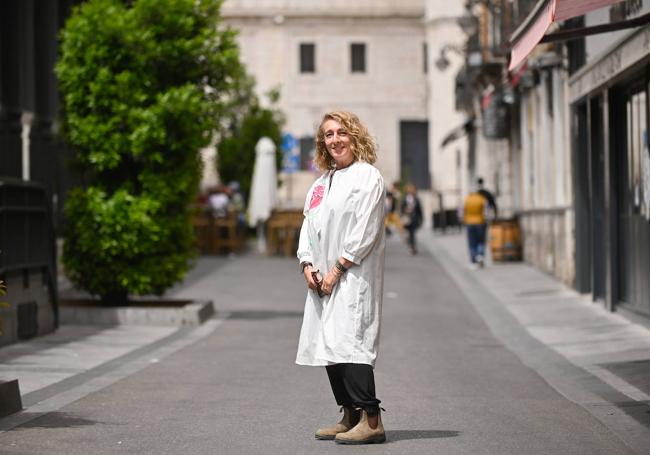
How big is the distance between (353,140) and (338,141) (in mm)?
88

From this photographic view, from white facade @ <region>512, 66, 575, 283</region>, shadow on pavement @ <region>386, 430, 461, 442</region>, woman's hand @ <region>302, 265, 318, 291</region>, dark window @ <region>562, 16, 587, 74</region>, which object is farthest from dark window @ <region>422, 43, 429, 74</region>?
woman's hand @ <region>302, 265, 318, 291</region>

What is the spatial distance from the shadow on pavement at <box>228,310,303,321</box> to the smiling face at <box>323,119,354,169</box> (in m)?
10.2

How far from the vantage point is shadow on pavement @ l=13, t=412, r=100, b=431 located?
30.1ft

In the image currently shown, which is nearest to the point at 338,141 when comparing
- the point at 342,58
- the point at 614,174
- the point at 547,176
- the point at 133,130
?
the point at 133,130

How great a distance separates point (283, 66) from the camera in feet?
215

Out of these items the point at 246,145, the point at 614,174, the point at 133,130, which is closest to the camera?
the point at 133,130

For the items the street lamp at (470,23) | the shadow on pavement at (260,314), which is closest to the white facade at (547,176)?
the shadow on pavement at (260,314)

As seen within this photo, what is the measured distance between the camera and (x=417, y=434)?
28.9 ft

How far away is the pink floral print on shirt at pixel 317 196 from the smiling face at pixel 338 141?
0.60 ft

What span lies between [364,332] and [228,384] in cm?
342

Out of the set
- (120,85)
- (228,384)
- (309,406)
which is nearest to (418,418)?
(309,406)

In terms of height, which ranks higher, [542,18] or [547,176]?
[542,18]

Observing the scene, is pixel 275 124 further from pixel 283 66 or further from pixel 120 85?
pixel 120 85

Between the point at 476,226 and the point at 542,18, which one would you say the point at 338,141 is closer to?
the point at 542,18
